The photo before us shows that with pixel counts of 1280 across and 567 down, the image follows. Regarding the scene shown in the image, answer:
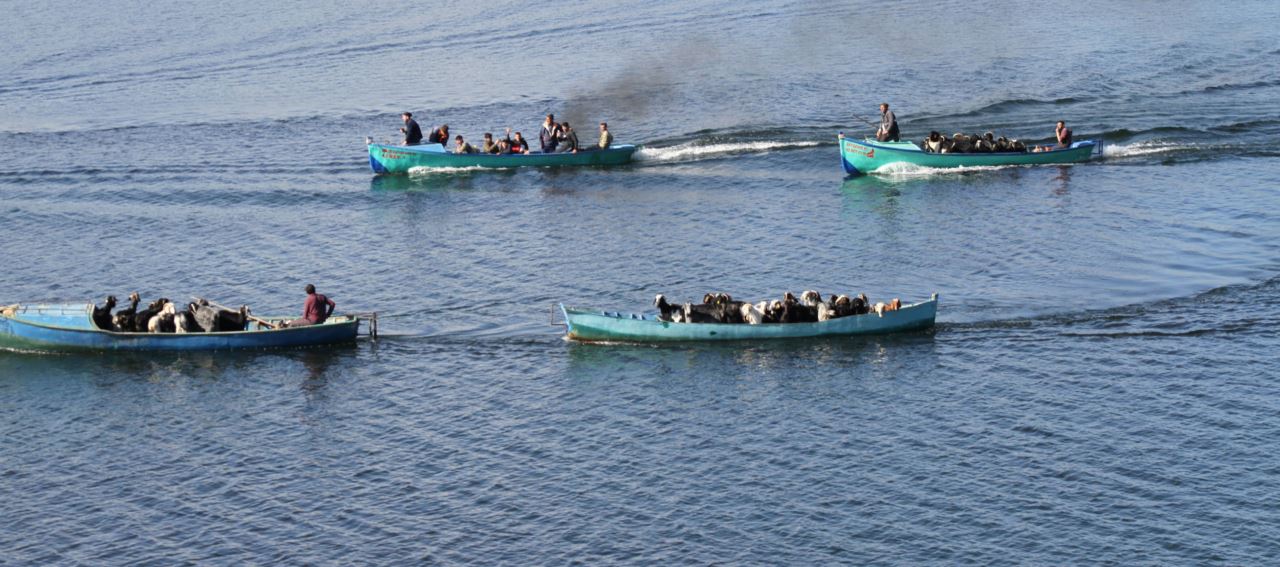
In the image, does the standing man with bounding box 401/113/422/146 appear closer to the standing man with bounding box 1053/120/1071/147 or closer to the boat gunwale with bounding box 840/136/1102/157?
the boat gunwale with bounding box 840/136/1102/157

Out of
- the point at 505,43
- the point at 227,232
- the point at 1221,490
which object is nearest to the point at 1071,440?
the point at 1221,490

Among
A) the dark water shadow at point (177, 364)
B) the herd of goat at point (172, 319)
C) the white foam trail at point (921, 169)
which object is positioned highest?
the white foam trail at point (921, 169)

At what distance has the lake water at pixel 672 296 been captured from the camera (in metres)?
38.5

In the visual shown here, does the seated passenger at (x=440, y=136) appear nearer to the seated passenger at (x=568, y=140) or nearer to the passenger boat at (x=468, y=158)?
the passenger boat at (x=468, y=158)

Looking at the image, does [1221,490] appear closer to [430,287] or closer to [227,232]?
[430,287]

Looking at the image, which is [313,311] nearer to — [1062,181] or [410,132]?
[410,132]

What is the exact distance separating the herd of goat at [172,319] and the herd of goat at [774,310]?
1438 cm

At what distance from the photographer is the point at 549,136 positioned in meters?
75.5

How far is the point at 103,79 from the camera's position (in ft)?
329

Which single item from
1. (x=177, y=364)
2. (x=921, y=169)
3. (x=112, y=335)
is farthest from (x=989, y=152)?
(x=112, y=335)

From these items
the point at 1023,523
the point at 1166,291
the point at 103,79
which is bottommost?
the point at 1023,523

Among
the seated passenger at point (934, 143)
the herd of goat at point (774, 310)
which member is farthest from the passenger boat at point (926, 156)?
the herd of goat at point (774, 310)

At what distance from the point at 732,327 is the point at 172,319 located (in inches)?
738

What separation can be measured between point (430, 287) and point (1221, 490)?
3007 cm
